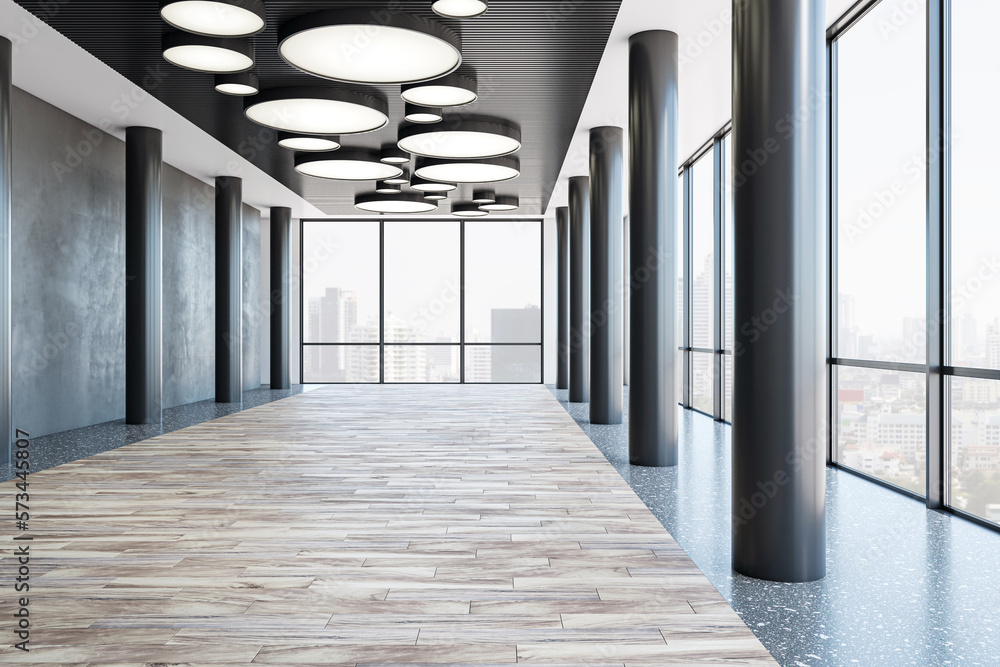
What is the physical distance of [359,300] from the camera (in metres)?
20.8

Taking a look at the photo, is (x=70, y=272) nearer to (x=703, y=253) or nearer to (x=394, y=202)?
(x=394, y=202)

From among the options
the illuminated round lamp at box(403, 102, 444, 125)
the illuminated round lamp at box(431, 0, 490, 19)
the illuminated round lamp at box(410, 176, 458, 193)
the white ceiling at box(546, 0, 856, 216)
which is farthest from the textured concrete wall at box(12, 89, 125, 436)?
the white ceiling at box(546, 0, 856, 216)

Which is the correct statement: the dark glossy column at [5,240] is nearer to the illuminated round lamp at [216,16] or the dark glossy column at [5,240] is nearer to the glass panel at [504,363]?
the illuminated round lamp at [216,16]

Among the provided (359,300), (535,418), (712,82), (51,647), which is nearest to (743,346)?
(51,647)

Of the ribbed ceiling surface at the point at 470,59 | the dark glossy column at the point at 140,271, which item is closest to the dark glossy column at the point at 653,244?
the ribbed ceiling surface at the point at 470,59

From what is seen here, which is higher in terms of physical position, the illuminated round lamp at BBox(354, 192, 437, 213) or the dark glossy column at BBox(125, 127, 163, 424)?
the illuminated round lamp at BBox(354, 192, 437, 213)

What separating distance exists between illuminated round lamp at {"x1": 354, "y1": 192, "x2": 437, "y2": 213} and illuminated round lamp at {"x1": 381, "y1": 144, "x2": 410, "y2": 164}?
121 inches

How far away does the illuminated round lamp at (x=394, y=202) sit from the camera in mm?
15117

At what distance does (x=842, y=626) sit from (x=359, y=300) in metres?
18.3

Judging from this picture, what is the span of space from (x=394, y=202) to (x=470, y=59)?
283 inches

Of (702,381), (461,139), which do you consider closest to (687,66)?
(461,139)

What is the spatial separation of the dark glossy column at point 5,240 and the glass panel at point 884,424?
8557 mm

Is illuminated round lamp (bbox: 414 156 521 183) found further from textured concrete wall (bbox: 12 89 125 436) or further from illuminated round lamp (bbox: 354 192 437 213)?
textured concrete wall (bbox: 12 89 125 436)

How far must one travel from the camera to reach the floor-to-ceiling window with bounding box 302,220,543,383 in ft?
67.5
